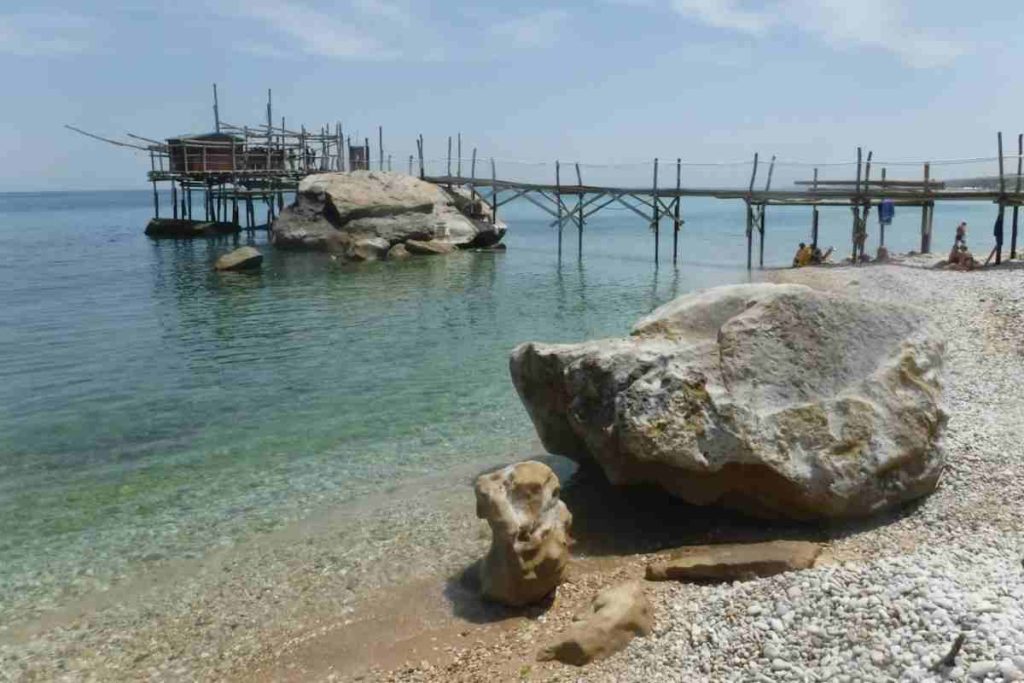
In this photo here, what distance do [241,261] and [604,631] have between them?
3030 cm

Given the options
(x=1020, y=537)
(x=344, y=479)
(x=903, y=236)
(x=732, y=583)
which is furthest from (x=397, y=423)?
(x=903, y=236)

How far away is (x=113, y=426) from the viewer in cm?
1336

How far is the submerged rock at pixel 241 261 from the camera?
3381cm

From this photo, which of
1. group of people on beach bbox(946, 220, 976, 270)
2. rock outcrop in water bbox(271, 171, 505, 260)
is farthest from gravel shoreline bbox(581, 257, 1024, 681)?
rock outcrop in water bbox(271, 171, 505, 260)

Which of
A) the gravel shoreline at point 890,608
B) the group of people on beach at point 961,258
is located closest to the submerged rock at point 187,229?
the group of people on beach at point 961,258

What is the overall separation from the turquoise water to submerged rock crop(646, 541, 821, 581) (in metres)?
4.30

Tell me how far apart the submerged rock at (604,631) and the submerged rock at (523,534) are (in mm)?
774

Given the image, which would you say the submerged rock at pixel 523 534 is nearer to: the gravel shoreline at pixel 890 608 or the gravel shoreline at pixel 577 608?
the gravel shoreline at pixel 577 608

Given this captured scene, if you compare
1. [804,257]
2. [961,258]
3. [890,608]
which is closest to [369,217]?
[804,257]

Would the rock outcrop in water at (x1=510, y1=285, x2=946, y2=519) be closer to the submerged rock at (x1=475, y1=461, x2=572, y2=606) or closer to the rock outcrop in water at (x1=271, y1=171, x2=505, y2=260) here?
the submerged rock at (x1=475, y1=461, x2=572, y2=606)

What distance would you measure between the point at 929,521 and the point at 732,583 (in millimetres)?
2215

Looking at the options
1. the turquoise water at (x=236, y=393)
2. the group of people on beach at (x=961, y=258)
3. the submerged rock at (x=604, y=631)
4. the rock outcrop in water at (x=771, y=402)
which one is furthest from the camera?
the group of people on beach at (x=961, y=258)

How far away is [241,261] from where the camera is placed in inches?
1336

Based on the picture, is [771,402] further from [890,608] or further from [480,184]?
[480,184]
